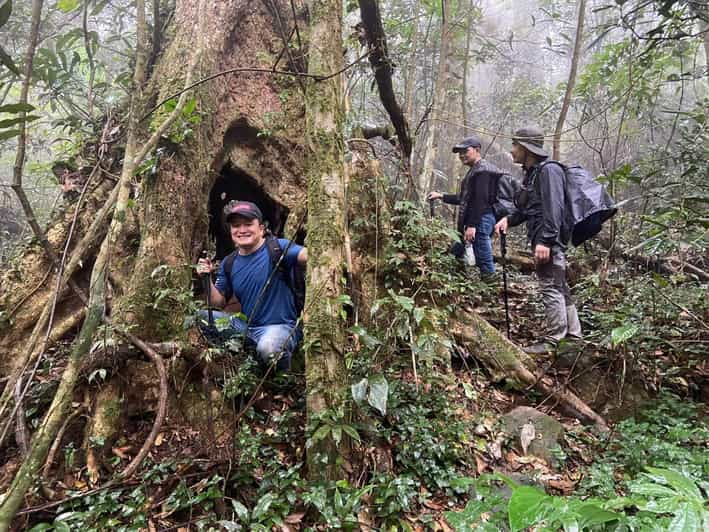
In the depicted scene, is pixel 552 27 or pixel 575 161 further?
pixel 552 27

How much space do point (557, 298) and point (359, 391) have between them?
2.68 meters

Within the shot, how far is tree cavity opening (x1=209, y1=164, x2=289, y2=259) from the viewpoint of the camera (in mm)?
4824

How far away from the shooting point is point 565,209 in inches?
157

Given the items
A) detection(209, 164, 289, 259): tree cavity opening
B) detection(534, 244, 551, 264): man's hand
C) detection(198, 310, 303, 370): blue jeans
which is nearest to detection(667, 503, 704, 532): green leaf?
detection(198, 310, 303, 370): blue jeans

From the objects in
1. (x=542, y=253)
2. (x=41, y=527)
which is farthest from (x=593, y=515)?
(x=542, y=253)

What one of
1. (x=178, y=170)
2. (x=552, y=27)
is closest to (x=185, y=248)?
(x=178, y=170)

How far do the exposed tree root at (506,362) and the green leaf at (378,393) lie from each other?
193 cm

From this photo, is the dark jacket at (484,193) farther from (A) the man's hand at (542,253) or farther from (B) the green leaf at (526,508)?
(B) the green leaf at (526,508)

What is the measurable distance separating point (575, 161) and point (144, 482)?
58.5 ft

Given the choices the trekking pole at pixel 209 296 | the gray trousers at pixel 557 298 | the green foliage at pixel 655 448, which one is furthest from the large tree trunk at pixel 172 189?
the green foliage at pixel 655 448

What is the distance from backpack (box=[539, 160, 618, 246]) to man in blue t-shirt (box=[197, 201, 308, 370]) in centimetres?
261

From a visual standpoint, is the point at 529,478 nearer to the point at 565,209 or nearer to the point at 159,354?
the point at 565,209

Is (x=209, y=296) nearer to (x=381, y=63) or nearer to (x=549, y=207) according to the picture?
(x=381, y=63)

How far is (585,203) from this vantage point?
12.8 feet
